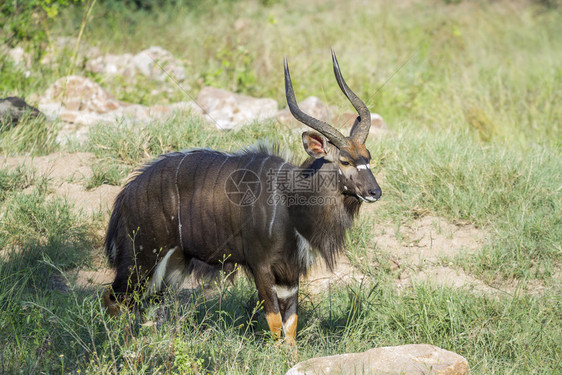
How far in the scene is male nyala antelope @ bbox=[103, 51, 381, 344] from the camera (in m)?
3.80

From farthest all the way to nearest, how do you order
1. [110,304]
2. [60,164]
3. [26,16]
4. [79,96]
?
[26,16] < [79,96] < [60,164] < [110,304]

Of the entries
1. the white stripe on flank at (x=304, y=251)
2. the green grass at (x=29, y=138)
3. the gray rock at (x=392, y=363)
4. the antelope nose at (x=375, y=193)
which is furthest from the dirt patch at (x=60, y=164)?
the gray rock at (x=392, y=363)

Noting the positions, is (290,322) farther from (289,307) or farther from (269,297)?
(269,297)

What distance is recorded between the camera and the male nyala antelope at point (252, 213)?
3803 mm

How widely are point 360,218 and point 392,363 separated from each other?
2.41m

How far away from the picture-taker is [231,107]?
773cm

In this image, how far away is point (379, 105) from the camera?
887cm

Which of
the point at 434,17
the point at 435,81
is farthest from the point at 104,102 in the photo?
the point at 434,17

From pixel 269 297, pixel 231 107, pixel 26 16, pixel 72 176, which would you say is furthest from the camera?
pixel 26 16

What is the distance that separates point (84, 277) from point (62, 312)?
0.89m

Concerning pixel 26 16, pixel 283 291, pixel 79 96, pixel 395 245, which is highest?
pixel 26 16

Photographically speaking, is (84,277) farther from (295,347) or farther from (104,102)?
(104,102)

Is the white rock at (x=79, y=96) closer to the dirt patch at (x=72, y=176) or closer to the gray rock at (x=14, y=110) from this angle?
the gray rock at (x=14, y=110)

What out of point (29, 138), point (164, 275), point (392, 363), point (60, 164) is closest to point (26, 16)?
point (29, 138)
